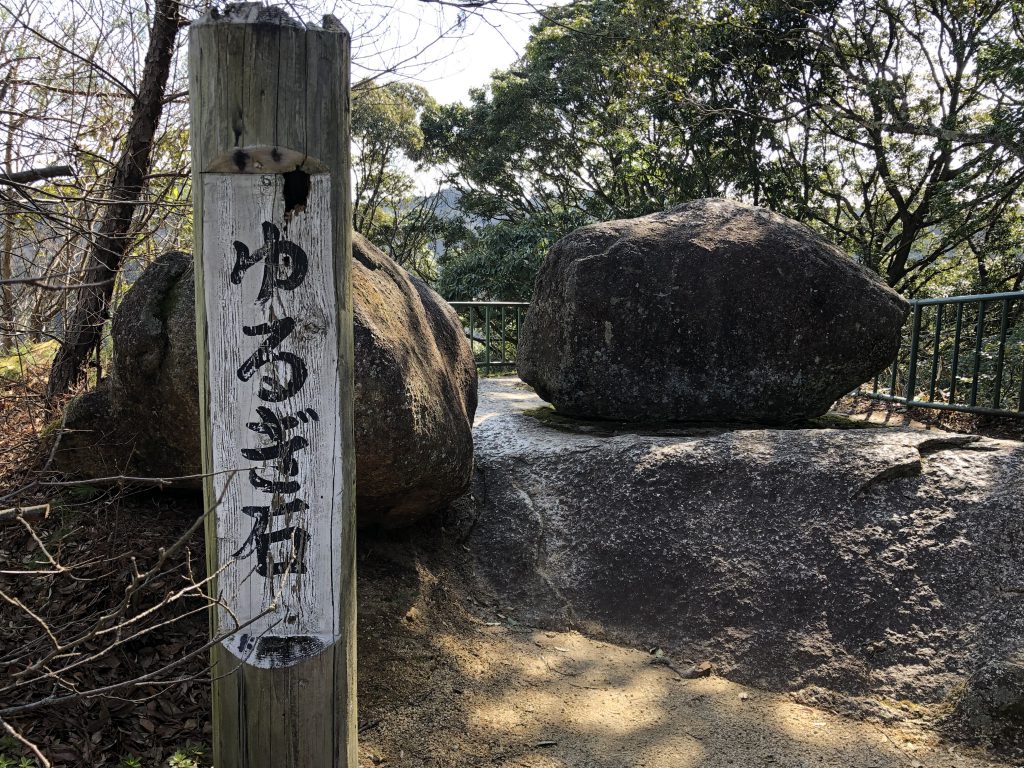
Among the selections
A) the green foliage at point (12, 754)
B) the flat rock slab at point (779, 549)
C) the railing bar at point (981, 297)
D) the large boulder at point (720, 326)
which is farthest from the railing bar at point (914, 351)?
the green foliage at point (12, 754)

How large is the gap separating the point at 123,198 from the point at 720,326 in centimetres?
370

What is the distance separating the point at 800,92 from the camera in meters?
11.6

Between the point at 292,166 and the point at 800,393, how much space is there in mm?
3974

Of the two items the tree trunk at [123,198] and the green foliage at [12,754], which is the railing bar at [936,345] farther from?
the green foliage at [12,754]

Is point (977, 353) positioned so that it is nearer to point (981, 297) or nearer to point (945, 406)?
point (981, 297)

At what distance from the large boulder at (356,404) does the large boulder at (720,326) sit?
4.84 ft

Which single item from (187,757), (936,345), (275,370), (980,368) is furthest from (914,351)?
(187,757)

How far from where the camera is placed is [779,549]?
3.88 meters

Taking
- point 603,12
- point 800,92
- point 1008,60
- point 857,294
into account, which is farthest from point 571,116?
point 857,294

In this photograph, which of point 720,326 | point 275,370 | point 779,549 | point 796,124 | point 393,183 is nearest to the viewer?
point 275,370

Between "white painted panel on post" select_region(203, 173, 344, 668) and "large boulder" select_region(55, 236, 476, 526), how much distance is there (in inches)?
44.7

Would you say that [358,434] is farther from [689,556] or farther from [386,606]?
[689,556]

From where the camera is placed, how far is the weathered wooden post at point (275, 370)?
1.92 metres

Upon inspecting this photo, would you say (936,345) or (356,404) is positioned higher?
(936,345)
